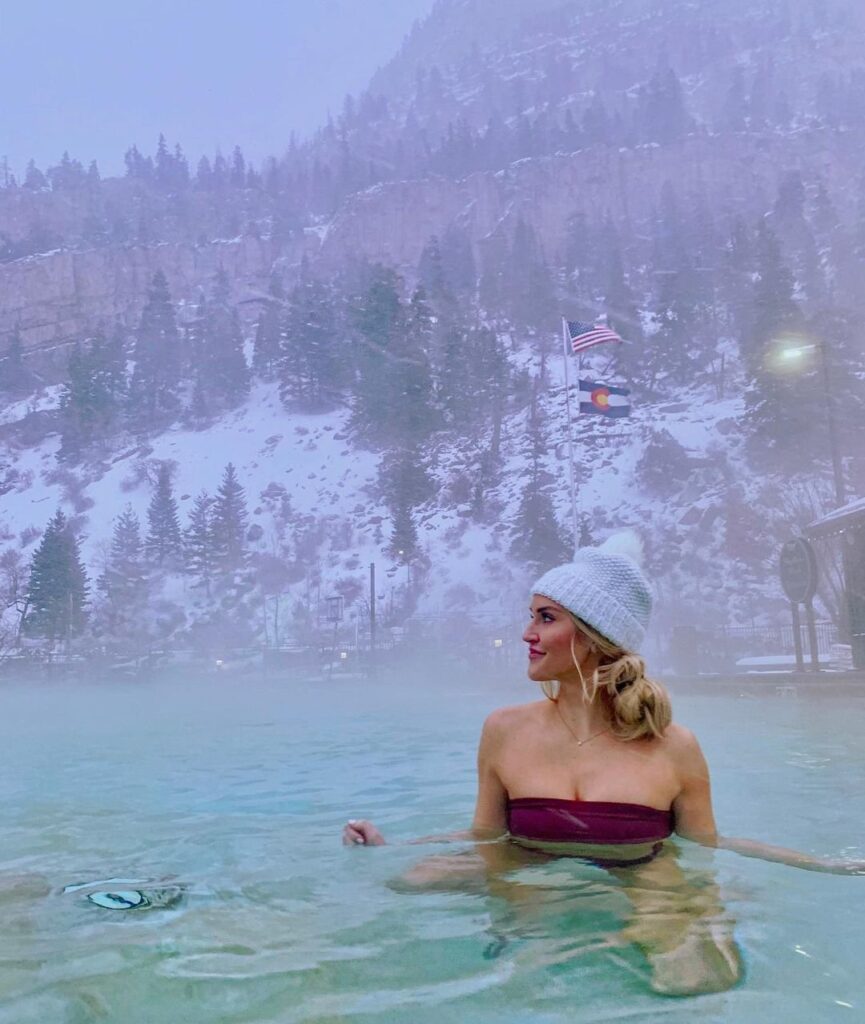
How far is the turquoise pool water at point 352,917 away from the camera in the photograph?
170 cm

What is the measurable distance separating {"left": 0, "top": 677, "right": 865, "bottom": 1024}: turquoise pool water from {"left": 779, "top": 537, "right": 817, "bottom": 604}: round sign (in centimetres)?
848

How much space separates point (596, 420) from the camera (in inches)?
1711

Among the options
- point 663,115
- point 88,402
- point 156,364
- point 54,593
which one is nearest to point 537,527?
point 54,593

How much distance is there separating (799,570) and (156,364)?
51138 millimetres

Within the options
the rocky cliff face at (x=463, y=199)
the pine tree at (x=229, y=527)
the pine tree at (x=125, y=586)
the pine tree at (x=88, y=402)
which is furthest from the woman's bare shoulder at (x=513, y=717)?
the rocky cliff face at (x=463, y=199)

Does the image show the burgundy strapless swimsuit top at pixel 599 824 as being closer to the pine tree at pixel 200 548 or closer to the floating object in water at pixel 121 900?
the floating object in water at pixel 121 900

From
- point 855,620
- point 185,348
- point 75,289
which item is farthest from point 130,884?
point 75,289

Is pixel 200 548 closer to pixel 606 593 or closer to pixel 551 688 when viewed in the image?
pixel 551 688

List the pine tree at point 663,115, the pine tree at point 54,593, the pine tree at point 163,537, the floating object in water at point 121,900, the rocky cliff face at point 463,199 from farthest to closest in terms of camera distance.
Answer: the pine tree at point 663,115 → the rocky cliff face at point 463,199 → the pine tree at point 163,537 → the pine tree at point 54,593 → the floating object in water at point 121,900

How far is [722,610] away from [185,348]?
141 ft

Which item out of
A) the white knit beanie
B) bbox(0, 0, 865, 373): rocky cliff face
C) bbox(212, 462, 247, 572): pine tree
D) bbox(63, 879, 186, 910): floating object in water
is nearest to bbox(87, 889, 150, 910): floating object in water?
bbox(63, 879, 186, 910): floating object in water

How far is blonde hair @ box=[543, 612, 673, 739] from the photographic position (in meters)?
2.39

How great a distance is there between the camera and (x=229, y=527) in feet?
134

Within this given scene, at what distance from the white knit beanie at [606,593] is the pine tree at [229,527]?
127 feet
